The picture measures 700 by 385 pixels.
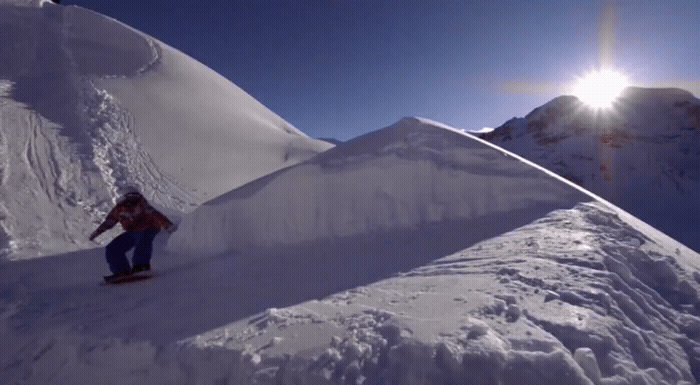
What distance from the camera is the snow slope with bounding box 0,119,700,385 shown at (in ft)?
5.61

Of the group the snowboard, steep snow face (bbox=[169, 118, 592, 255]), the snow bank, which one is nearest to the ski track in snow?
the snow bank

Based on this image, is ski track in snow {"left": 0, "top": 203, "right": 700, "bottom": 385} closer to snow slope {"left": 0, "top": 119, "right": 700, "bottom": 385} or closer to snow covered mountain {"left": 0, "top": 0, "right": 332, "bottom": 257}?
snow slope {"left": 0, "top": 119, "right": 700, "bottom": 385}

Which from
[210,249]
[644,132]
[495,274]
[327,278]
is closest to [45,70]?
[210,249]

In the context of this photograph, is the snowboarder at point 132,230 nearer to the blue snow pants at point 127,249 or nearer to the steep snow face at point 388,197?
the blue snow pants at point 127,249

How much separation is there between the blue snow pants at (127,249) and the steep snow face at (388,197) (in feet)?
1.42

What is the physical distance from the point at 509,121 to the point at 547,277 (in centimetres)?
4670

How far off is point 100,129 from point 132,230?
520 cm

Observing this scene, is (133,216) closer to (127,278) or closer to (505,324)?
(127,278)

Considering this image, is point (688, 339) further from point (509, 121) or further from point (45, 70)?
point (509, 121)

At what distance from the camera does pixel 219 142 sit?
9.62 meters

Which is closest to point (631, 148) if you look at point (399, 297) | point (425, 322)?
point (399, 297)

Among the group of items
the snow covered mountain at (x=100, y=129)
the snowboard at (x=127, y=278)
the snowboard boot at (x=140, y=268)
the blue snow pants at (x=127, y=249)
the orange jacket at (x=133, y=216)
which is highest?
the snow covered mountain at (x=100, y=129)

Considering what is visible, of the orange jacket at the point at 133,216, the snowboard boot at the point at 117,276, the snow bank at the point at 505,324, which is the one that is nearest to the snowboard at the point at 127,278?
the snowboard boot at the point at 117,276

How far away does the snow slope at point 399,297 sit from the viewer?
5.61ft
